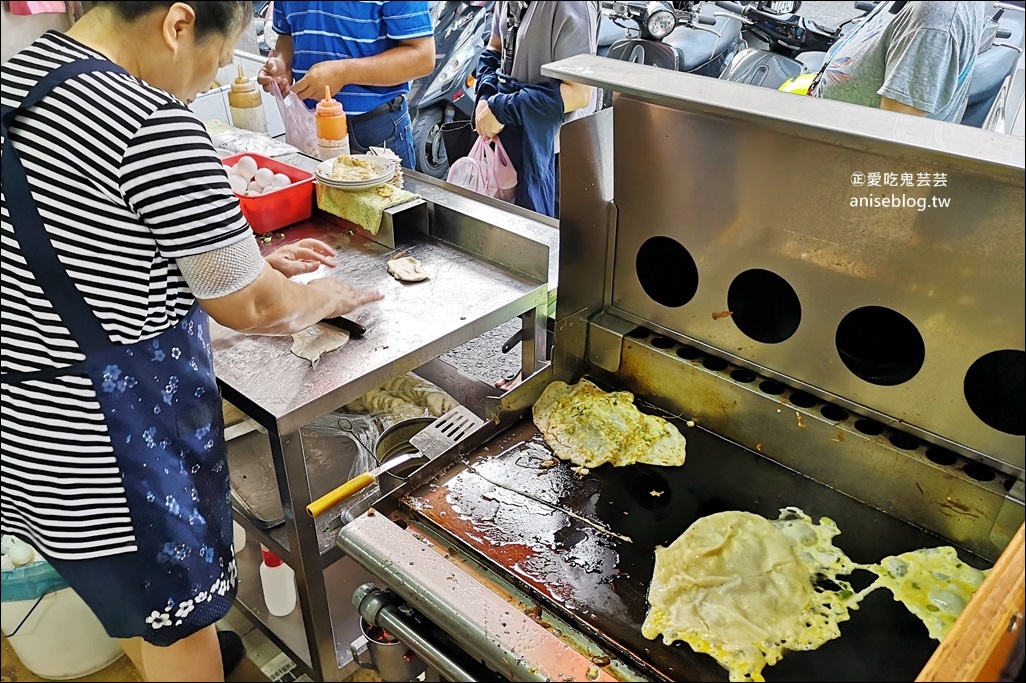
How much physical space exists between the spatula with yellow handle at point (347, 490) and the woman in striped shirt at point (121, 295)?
0.93 ft

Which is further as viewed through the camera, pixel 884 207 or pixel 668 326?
pixel 668 326

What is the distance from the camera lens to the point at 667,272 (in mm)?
1628

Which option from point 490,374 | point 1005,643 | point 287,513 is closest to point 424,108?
point 490,374

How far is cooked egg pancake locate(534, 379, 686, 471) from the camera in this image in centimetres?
152

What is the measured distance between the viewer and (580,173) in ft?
5.07

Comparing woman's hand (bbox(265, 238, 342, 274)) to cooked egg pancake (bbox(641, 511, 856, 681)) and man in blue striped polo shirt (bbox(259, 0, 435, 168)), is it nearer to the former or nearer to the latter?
man in blue striped polo shirt (bbox(259, 0, 435, 168))

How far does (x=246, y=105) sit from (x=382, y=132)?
21.9 inches

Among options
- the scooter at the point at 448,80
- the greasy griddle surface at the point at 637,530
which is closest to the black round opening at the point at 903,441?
the greasy griddle surface at the point at 637,530

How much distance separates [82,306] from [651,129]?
1.10 m

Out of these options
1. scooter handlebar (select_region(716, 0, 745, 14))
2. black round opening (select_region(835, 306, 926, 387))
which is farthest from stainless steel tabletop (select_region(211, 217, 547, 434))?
scooter handlebar (select_region(716, 0, 745, 14))

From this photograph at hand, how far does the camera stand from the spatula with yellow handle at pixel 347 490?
1.35 meters

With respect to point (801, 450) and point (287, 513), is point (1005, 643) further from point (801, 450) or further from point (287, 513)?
point (287, 513)

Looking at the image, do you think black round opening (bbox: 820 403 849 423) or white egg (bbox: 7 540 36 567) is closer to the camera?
white egg (bbox: 7 540 36 567)

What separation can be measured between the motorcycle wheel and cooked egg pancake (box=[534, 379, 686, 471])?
10.9 ft
